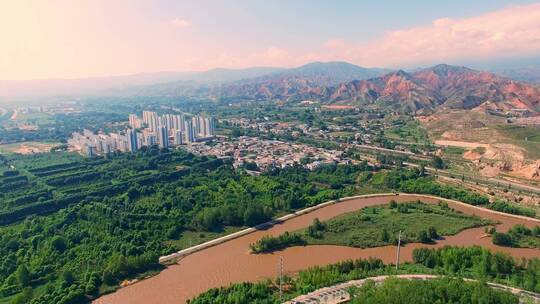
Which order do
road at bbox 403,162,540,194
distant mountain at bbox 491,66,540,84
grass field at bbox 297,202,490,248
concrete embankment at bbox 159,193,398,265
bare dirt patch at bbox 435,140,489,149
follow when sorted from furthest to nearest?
distant mountain at bbox 491,66,540,84 → bare dirt patch at bbox 435,140,489,149 → road at bbox 403,162,540,194 → grass field at bbox 297,202,490,248 → concrete embankment at bbox 159,193,398,265

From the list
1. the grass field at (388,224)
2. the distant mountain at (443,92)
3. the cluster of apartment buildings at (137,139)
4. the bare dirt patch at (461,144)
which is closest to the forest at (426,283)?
the grass field at (388,224)

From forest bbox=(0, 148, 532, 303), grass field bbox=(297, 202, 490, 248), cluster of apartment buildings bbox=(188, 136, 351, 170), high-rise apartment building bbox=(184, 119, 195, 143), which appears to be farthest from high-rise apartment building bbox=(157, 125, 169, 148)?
grass field bbox=(297, 202, 490, 248)

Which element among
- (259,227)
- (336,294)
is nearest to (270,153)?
(259,227)

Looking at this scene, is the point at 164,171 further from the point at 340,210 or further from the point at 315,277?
the point at 315,277

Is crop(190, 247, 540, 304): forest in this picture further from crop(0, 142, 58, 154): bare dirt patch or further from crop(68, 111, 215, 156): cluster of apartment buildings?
crop(0, 142, 58, 154): bare dirt patch

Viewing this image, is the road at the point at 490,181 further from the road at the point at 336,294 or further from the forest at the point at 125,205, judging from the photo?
the road at the point at 336,294

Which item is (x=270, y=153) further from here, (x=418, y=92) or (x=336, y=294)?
(x=418, y=92)
